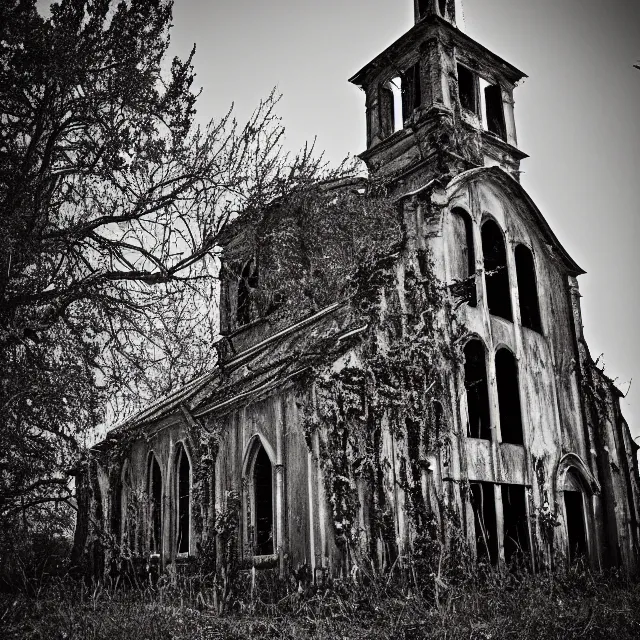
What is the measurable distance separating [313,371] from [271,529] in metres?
3.53

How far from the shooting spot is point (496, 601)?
386 inches

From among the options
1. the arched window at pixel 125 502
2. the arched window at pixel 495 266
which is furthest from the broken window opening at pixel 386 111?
the arched window at pixel 125 502

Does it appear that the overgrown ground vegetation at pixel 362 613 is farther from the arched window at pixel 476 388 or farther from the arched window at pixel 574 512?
the arched window at pixel 476 388

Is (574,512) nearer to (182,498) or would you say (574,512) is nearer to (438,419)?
(438,419)

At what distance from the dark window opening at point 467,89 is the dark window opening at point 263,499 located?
11376 millimetres

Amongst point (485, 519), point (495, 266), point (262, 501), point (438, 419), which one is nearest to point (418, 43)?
point (495, 266)

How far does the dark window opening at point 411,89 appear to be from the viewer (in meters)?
19.0

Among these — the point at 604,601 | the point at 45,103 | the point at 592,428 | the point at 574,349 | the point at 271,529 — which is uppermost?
the point at 45,103

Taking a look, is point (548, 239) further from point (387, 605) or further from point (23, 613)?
point (23, 613)

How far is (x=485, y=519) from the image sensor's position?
43.0ft

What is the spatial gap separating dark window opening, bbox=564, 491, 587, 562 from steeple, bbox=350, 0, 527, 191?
315 inches

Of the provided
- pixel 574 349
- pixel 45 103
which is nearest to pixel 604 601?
pixel 574 349

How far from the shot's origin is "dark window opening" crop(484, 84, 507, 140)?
20000 millimetres

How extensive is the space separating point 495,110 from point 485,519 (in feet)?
40.2
